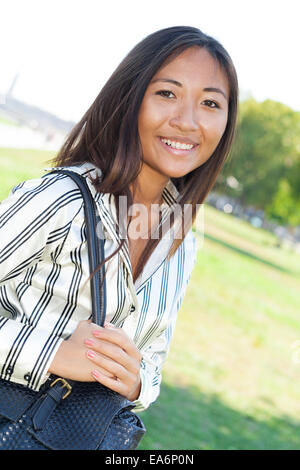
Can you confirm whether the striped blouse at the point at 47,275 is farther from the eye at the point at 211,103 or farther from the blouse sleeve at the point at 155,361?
A: the eye at the point at 211,103

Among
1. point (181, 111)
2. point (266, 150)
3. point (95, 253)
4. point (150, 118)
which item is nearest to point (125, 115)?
point (150, 118)

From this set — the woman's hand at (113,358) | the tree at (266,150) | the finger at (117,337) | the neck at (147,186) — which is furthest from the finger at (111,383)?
the tree at (266,150)

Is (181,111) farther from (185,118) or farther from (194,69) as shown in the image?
(194,69)

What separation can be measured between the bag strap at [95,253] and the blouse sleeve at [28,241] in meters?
0.06

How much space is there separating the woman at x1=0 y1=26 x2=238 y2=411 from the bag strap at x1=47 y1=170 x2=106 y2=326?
0.10 feet

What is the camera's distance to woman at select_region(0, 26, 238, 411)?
215 centimetres

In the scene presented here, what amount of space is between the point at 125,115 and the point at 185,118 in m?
0.24

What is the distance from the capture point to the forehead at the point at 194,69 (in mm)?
2605

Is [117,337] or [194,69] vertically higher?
[194,69]

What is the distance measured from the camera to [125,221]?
2.54m

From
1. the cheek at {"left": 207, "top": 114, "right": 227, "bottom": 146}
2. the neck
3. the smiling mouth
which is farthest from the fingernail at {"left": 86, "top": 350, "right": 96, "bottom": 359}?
the cheek at {"left": 207, "top": 114, "right": 227, "bottom": 146}

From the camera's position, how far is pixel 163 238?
2.87m

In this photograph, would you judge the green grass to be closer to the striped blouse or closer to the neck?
the neck

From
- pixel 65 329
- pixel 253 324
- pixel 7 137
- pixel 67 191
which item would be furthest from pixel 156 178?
pixel 7 137
